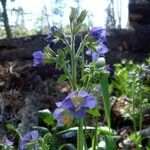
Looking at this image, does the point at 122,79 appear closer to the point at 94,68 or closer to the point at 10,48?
the point at 10,48

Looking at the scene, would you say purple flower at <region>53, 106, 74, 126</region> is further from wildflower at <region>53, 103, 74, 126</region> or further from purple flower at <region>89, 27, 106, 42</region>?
purple flower at <region>89, 27, 106, 42</region>

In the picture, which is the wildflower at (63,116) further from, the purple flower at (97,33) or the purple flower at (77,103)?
the purple flower at (97,33)

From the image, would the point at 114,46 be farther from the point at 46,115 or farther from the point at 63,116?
the point at 63,116

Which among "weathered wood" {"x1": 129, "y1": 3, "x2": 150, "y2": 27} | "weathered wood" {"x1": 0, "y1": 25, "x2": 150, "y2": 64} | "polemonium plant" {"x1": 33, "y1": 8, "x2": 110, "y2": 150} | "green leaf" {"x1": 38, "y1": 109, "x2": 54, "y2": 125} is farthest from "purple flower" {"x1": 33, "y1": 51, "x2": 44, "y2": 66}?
"weathered wood" {"x1": 129, "y1": 3, "x2": 150, "y2": 27}

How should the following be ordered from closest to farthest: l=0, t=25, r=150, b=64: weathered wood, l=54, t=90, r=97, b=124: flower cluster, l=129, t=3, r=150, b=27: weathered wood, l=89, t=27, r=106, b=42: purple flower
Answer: l=54, t=90, r=97, b=124: flower cluster
l=89, t=27, r=106, b=42: purple flower
l=0, t=25, r=150, b=64: weathered wood
l=129, t=3, r=150, b=27: weathered wood

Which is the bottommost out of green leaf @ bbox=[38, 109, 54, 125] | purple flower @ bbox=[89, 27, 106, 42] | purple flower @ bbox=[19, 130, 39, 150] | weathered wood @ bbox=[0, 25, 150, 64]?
weathered wood @ bbox=[0, 25, 150, 64]

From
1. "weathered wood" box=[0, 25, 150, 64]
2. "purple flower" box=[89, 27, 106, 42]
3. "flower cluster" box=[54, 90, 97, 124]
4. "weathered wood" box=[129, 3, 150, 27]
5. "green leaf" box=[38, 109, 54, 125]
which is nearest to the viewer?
"flower cluster" box=[54, 90, 97, 124]

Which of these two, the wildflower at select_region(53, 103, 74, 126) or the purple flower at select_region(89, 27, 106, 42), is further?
the purple flower at select_region(89, 27, 106, 42)

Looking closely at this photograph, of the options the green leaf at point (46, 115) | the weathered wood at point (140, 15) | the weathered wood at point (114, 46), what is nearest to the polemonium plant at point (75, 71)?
the green leaf at point (46, 115)

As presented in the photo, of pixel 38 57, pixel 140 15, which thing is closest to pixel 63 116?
pixel 38 57
